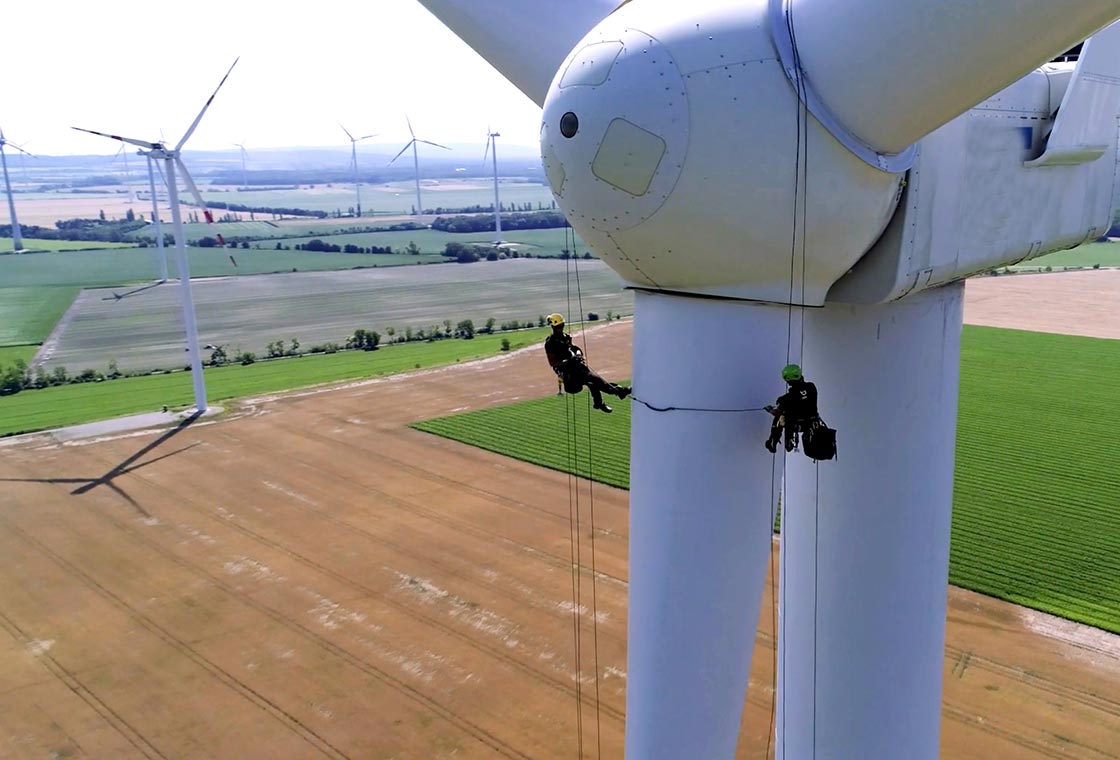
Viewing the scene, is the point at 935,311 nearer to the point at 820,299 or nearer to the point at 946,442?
the point at 946,442

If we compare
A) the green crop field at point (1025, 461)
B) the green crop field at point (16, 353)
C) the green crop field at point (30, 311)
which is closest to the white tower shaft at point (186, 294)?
the green crop field at point (1025, 461)

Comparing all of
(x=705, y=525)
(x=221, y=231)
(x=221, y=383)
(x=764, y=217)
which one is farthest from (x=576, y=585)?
(x=221, y=231)

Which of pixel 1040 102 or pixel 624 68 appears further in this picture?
pixel 1040 102

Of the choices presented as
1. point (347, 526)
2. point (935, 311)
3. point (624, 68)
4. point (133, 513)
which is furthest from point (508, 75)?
point (133, 513)

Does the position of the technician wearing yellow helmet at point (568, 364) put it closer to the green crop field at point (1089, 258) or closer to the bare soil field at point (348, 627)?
the bare soil field at point (348, 627)

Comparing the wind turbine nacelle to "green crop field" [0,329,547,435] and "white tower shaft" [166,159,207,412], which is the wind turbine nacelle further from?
"green crop field" [0,329,547,435]

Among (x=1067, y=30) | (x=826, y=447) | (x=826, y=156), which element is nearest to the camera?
(x=1067, y=30)
